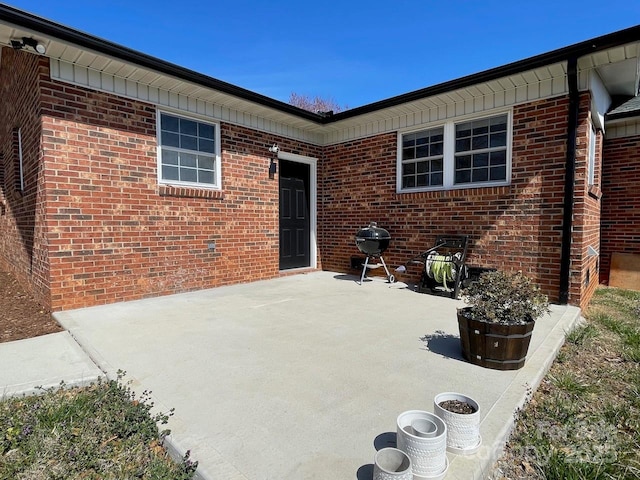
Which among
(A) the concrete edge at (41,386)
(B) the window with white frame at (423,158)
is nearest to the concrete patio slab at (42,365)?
(A) the concrete edge at (41,386)

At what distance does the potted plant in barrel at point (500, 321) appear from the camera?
2.70 meters

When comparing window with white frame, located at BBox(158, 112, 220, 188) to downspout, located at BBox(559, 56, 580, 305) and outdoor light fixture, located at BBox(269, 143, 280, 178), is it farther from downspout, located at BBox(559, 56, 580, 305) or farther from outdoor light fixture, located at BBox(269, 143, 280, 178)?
downspout, located at BBox(559, 56, 580, 305)

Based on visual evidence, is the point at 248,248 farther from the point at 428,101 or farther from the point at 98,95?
the point at 428,101

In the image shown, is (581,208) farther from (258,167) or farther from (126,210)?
(126,210)

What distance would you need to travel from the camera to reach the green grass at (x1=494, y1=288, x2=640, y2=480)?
1.73 metres

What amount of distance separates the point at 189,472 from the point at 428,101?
594 cm

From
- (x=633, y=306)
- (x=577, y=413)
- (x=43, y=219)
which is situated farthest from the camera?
(x=633, y=306)

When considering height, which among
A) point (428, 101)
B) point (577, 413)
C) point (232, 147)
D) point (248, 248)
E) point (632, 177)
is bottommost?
point (577, 413)

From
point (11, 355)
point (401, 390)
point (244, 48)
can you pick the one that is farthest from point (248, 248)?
point (244, 48)

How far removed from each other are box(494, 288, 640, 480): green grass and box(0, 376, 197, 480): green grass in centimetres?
176

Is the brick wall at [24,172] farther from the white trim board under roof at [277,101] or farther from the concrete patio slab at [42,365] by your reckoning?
the concrete patio slab at [42,365]

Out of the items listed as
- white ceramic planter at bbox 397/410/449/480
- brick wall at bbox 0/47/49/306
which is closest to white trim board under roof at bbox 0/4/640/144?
brick wall at bbox 0/47/49/306

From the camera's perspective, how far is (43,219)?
4.51 meters

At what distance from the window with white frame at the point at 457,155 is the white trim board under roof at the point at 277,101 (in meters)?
0.27
